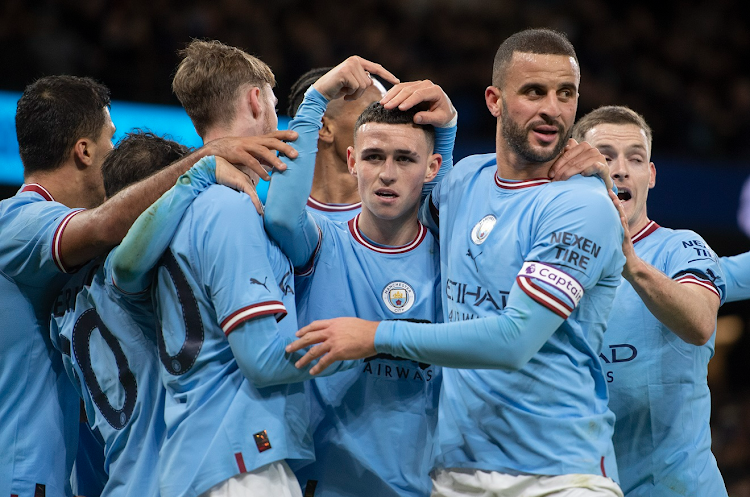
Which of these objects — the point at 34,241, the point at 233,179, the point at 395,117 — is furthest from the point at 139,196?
the point at 395,117

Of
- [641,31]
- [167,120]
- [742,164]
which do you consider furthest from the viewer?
[641,31]

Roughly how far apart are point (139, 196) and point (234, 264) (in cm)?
66

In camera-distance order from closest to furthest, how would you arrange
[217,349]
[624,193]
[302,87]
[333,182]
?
1. [217,349]
2. [624,193]
3. [333,182]
4. [302,87]

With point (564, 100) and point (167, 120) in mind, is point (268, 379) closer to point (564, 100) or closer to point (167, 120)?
point (564, 100)

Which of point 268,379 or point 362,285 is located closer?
point 268,379

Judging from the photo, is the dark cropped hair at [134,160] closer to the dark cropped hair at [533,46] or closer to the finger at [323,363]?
the finger at [323,363]

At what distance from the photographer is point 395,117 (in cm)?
417

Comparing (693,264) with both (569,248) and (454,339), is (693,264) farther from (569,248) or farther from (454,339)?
(454,339)

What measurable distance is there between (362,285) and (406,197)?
0.46m

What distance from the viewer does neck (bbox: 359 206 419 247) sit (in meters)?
4.22

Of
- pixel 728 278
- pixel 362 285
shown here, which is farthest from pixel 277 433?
pixel 728 278

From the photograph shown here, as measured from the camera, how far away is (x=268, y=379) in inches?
139

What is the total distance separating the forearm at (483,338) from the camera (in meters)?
3.43

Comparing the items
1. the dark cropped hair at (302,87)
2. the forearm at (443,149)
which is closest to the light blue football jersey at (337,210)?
the dark cropped hair at (302,87)
